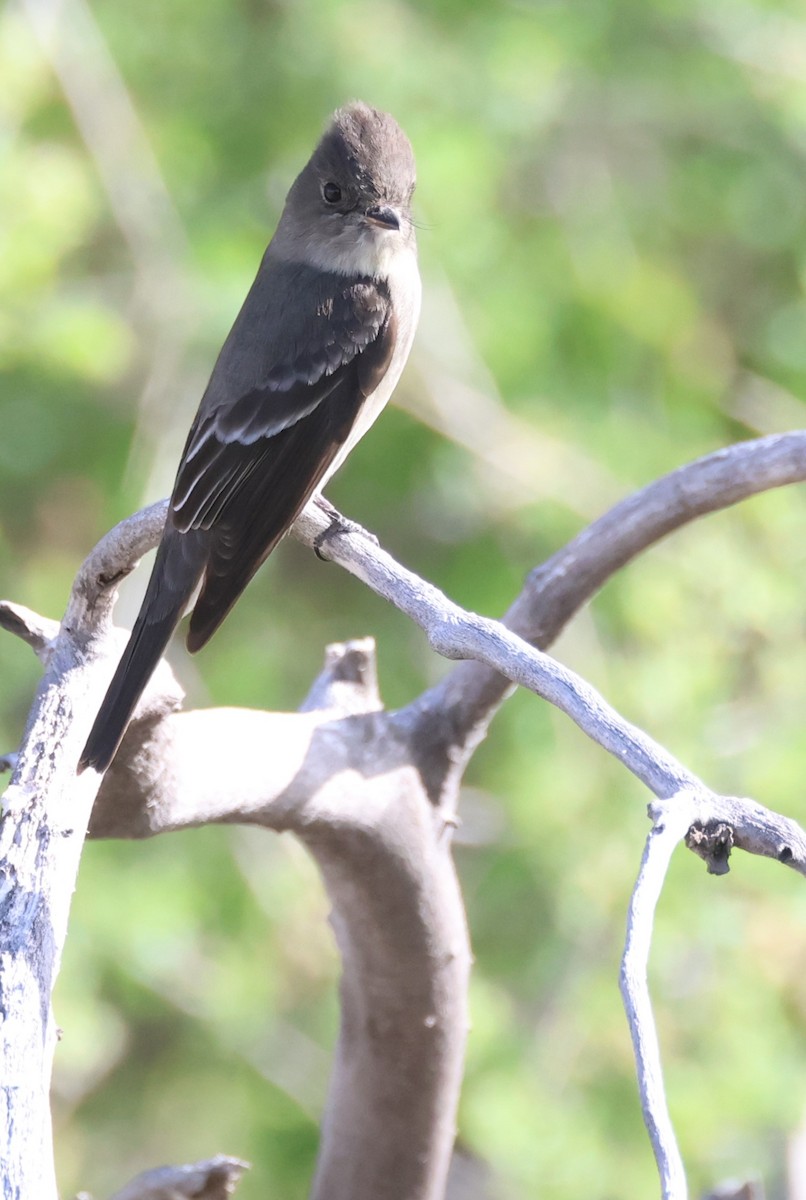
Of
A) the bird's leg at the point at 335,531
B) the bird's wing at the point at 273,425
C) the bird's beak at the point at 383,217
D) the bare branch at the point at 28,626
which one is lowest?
the bare branch at the point at 28,626

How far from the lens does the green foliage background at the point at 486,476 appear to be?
10.3ft

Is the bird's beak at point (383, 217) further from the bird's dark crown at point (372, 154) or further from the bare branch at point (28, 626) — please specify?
the bare branch at point (28, 626)

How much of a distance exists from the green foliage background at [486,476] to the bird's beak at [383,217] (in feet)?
2.57

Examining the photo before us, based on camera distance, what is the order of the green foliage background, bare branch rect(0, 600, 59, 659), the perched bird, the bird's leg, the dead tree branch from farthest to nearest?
the green foliage background
the perched bird
the bird's leg
bare branch rect(0, 600, 59, 659)
the dead tree branch

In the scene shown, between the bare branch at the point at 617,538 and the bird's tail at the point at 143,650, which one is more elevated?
the bare branch at the point at 617,538

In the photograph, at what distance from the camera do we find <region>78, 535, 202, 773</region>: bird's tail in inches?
57.4

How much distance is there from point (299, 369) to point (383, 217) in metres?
0.33

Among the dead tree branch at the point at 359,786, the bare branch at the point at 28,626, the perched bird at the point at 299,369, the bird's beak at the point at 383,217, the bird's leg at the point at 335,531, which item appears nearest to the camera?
the dead tree branch at the point at 359,786

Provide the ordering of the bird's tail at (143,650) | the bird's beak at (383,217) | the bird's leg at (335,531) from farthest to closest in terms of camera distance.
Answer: the bird's beak at (383,217)
the bird's leg at (335,531)
the bird's tail at (143,650)

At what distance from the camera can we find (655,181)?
4285 mm

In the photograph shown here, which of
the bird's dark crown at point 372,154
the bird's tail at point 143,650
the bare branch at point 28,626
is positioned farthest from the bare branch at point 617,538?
the bird's dark crown at point 372,154

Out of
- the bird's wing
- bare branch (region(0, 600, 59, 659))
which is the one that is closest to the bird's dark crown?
the bird's wing

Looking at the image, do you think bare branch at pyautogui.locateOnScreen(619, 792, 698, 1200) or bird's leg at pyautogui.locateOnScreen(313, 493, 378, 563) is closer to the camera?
bare branch at pyautogui.locateOnScreen(619, 792, 698, 1200)

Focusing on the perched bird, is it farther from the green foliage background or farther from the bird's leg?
the green foliage background
